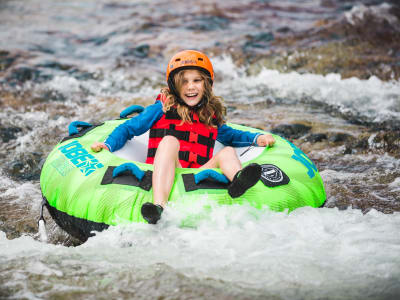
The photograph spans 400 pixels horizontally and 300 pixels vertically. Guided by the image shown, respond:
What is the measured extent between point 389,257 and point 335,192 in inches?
68.1

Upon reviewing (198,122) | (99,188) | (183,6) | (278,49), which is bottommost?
(99,188)

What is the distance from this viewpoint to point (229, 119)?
21.1 feet

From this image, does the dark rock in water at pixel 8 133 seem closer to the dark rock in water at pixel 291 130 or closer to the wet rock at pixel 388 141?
the dark rock in water at pixel 291 130

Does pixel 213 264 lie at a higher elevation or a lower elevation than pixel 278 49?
lower

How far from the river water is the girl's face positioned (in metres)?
1.14

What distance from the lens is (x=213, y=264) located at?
2516 mm

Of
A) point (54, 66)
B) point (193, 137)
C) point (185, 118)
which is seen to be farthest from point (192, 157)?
point (54, 66)

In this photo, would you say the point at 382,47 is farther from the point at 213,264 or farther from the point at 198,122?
the point at 213,264

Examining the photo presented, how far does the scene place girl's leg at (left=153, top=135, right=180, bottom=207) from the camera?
287cm

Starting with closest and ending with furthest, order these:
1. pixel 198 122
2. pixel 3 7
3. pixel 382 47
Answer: pixel 198 122
pixel 382 47
pixel 3 7

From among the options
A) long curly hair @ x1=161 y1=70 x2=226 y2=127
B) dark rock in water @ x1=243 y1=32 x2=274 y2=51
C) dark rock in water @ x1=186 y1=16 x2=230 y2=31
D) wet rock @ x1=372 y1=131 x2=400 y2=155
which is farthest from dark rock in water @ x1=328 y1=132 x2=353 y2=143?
dark rock in water @ x1=186 y1=16 x2=230 y2=31

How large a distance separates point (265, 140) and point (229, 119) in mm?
2640

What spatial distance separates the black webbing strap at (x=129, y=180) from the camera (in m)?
2.96

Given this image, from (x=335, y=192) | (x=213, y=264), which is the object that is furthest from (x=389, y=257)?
(x=335, y=192)
